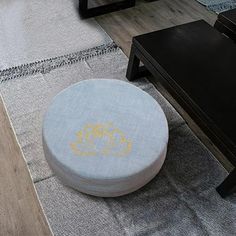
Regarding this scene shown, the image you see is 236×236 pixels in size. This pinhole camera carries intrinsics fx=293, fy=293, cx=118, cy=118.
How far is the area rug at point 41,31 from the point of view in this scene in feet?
7.04

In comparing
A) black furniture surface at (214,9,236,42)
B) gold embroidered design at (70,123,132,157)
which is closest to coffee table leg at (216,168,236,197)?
gold embroidered design at (70,123,132,157)

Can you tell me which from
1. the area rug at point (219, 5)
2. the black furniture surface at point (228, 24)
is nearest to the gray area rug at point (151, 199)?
the black furniture surface at point (228, 24)

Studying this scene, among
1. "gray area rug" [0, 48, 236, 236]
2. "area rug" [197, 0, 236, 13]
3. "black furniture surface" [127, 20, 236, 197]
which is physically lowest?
"gray area rug" [0, 48, 236, 236]

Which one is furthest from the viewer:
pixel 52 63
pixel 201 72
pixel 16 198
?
pixel 52 63

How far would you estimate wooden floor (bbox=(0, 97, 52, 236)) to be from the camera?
1.32m

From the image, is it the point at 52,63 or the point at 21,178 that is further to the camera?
the point at 52,63

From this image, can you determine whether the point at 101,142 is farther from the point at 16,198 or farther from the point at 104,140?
the point at 16,198

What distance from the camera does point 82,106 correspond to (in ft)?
4.67

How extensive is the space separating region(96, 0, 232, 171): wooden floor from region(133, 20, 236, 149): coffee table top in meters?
0.54

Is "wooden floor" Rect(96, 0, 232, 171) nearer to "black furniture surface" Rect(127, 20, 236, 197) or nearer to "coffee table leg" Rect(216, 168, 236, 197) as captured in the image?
"black furniture surface" Rect(127, 20, 236, 197)

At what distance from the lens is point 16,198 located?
1415mm

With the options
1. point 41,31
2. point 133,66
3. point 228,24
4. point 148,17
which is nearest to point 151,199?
point 133,66

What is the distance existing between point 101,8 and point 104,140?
5.26ft

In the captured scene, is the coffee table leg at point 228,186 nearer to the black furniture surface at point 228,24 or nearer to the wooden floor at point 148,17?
the black furniture surface at point 228,24
